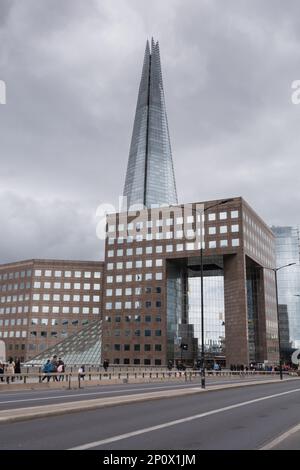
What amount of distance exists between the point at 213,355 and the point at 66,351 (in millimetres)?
35058

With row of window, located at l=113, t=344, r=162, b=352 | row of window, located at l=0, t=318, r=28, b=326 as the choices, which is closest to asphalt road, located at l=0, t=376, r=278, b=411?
row of window, located at l=113, t=344, r=162, b=352

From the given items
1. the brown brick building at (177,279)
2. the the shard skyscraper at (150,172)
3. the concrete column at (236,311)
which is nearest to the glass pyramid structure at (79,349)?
the brown brick building at (177,279)

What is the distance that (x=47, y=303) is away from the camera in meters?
132

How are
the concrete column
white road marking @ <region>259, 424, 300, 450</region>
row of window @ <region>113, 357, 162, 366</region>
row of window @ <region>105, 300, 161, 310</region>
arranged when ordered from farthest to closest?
row of window @ <region>105, 300, 161, 310</region>, row of window @ <region>113, 357, 162, 366</region>, the concrete column, white road marking @ <region>259, 424, 300, 450</region>

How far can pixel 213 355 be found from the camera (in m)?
116

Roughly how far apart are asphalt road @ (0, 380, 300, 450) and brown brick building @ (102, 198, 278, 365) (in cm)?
8493

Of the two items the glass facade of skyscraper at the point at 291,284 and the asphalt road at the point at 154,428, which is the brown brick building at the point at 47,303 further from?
the asphalt road at the point at 154,428

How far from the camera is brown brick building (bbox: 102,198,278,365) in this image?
337ft

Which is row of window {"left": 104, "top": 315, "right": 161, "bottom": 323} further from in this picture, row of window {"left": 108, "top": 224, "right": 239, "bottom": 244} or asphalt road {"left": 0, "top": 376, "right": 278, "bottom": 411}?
asphalt road {"left": 0, "top": 376, "right": 278, "bottom": 411}

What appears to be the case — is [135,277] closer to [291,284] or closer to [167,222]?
[167,222]

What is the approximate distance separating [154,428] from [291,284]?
530 ft
